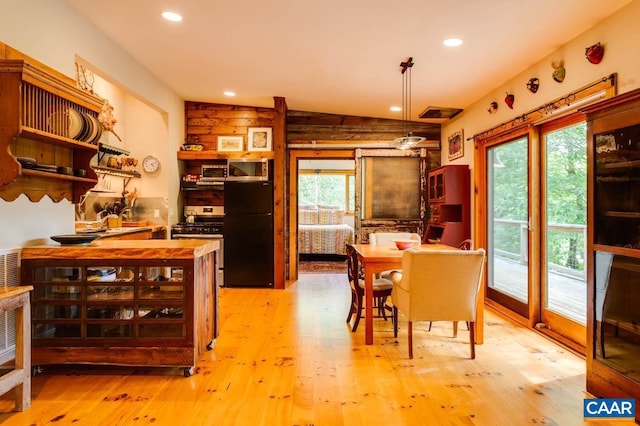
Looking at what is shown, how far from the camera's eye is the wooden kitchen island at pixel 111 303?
2.55 meters

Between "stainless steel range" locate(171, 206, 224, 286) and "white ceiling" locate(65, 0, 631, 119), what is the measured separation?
6.05 ft

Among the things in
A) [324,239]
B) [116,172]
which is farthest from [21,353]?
[324,239]

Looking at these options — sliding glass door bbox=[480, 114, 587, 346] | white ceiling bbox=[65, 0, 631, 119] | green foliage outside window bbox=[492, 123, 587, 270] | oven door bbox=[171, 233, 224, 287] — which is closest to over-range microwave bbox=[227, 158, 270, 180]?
oven door bbox=[171, 233, 224, 287]

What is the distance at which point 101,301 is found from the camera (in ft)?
8.35

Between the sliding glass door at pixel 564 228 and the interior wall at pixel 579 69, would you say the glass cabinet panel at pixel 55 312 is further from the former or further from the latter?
the interior wall at pixel 579 69

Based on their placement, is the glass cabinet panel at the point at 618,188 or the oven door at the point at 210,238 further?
the oven door at the point at 210,238

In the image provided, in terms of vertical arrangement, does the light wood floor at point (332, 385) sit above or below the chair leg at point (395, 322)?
below

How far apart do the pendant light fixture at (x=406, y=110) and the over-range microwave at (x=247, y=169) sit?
2.04m

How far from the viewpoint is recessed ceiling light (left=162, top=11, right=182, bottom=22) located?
3118 mm

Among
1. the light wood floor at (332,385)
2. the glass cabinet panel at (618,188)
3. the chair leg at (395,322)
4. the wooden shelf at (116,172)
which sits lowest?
the light wood floor at (332,385)

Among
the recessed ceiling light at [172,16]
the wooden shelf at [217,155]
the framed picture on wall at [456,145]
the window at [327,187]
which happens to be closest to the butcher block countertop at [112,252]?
the recessed ceiling light at [172,16]

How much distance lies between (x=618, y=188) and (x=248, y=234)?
4.31 meters

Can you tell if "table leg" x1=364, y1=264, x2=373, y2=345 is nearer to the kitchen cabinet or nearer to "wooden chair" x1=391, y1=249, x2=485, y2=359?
"wooden chair" x1=391, y1=249, x2=485, y2=359

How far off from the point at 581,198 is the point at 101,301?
379 centimetres
